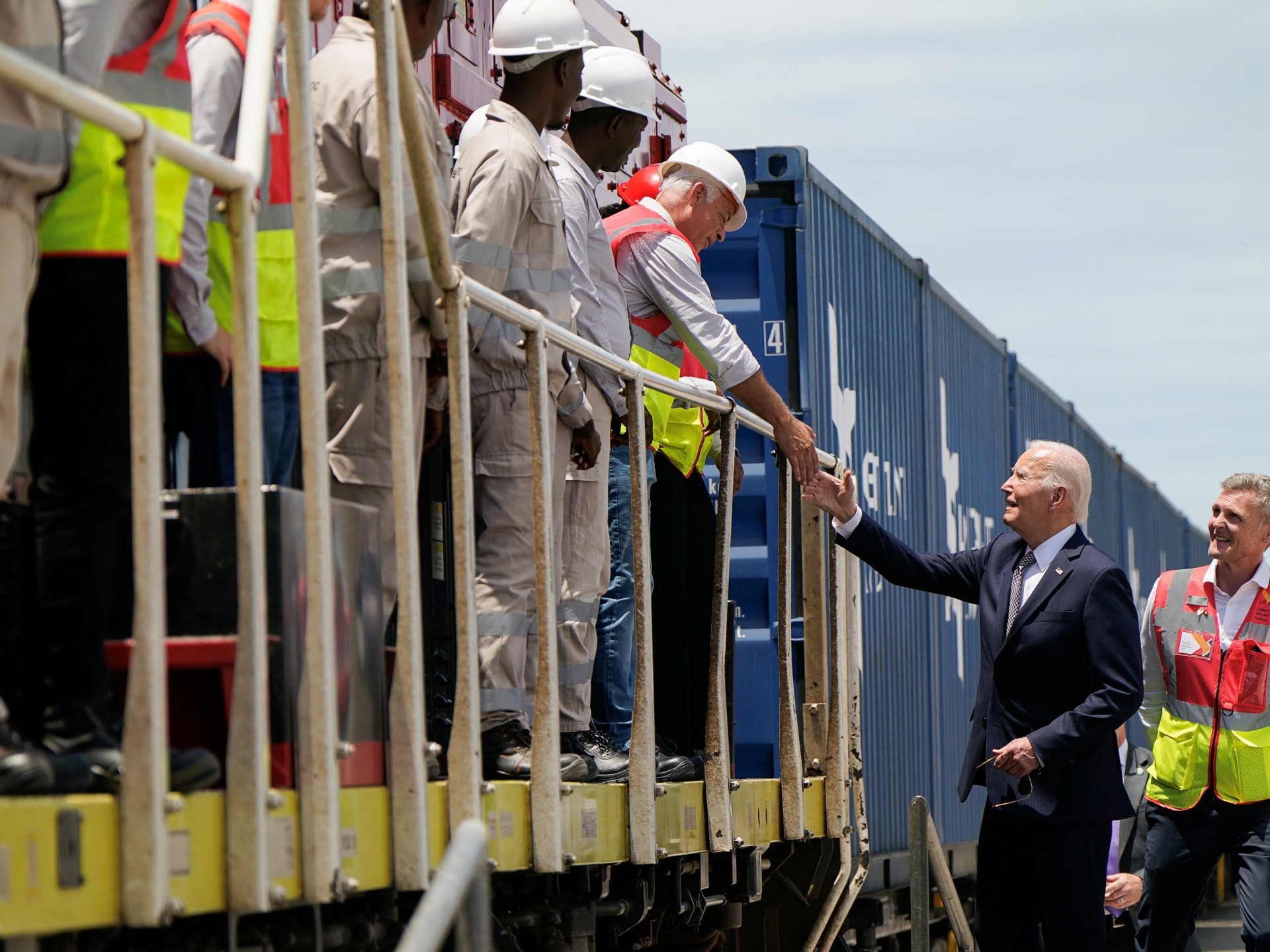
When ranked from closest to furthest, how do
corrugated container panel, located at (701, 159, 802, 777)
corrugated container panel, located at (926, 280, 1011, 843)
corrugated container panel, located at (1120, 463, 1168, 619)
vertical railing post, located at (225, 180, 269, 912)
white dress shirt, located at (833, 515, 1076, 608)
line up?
vertical railing post, located at (225, 180, 269, 912)
white dress shirt, located at (833, 515, 1076, 608)
corrugated container panel, located at (701, 159, 802, 777)
corrugated container panel, located at (926, 280, 1011, 843)
corrugated container panel, located at (1120, 463, 1168, 619)

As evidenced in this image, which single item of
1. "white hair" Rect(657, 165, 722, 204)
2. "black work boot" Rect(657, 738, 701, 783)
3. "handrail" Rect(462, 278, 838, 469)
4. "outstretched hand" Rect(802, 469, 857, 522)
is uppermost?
"white hair" Rect(657, 165, 722, 204)

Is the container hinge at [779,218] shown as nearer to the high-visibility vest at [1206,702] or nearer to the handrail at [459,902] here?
the high-visibility vest at [1206,702]

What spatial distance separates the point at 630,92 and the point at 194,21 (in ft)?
6.61

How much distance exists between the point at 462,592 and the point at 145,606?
3.61ft

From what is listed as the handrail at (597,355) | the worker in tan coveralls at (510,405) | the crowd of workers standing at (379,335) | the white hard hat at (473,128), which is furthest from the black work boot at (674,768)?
the white hard hat at (473,128)

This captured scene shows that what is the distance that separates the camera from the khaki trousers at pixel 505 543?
13.6ft

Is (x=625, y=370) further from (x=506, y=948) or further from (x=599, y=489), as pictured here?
(x=506, y=948)

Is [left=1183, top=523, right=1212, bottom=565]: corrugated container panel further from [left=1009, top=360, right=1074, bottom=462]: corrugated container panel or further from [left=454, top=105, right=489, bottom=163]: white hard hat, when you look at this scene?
[left=454, top=105, right=489, bottom=163]: white hard hat

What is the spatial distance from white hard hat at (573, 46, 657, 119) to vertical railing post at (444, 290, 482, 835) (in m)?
1.82

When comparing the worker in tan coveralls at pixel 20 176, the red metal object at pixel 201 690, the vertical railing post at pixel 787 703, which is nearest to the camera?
the worker in tan coveralls at pixel 20 176

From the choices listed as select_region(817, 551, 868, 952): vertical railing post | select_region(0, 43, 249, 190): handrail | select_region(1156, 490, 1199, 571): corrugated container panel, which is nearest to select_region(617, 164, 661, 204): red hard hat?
select_region(817, 551, 868, 952): vertical railing post

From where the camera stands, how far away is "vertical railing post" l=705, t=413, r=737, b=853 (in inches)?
206

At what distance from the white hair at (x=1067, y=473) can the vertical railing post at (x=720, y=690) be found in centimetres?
126

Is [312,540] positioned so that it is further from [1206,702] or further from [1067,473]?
[1206,702]
